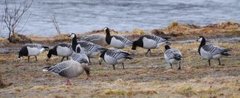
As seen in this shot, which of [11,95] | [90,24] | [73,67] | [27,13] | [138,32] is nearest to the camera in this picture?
[11,95]

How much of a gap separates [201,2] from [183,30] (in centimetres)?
3146

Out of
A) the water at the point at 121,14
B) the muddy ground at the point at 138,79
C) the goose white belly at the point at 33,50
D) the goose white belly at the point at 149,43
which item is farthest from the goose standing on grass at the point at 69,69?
the water at the point at 121,14

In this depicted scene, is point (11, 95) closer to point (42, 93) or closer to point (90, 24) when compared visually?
point (42, 93)

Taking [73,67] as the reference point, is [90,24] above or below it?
below

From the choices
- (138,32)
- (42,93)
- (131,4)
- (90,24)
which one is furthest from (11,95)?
(131,4)

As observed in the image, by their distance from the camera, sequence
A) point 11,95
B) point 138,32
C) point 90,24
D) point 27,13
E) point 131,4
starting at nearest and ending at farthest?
point 11,95
point 138,32
point 90,24
point 27,13
point 131,4

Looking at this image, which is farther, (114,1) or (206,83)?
(114,1)

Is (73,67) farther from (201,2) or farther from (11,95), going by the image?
(201,2)

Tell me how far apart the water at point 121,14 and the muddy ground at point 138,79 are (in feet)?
69.1

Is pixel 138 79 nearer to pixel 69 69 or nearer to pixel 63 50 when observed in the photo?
pixel 69 69

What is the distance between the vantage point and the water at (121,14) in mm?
46688

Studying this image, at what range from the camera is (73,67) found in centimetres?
1580

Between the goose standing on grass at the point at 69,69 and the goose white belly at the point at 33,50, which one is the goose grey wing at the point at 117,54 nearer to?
the goose standing on grass at the point at 69,69

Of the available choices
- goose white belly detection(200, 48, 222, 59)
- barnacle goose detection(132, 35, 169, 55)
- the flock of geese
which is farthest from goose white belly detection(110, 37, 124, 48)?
goose white belly detection(200, 48, 222, 59)
